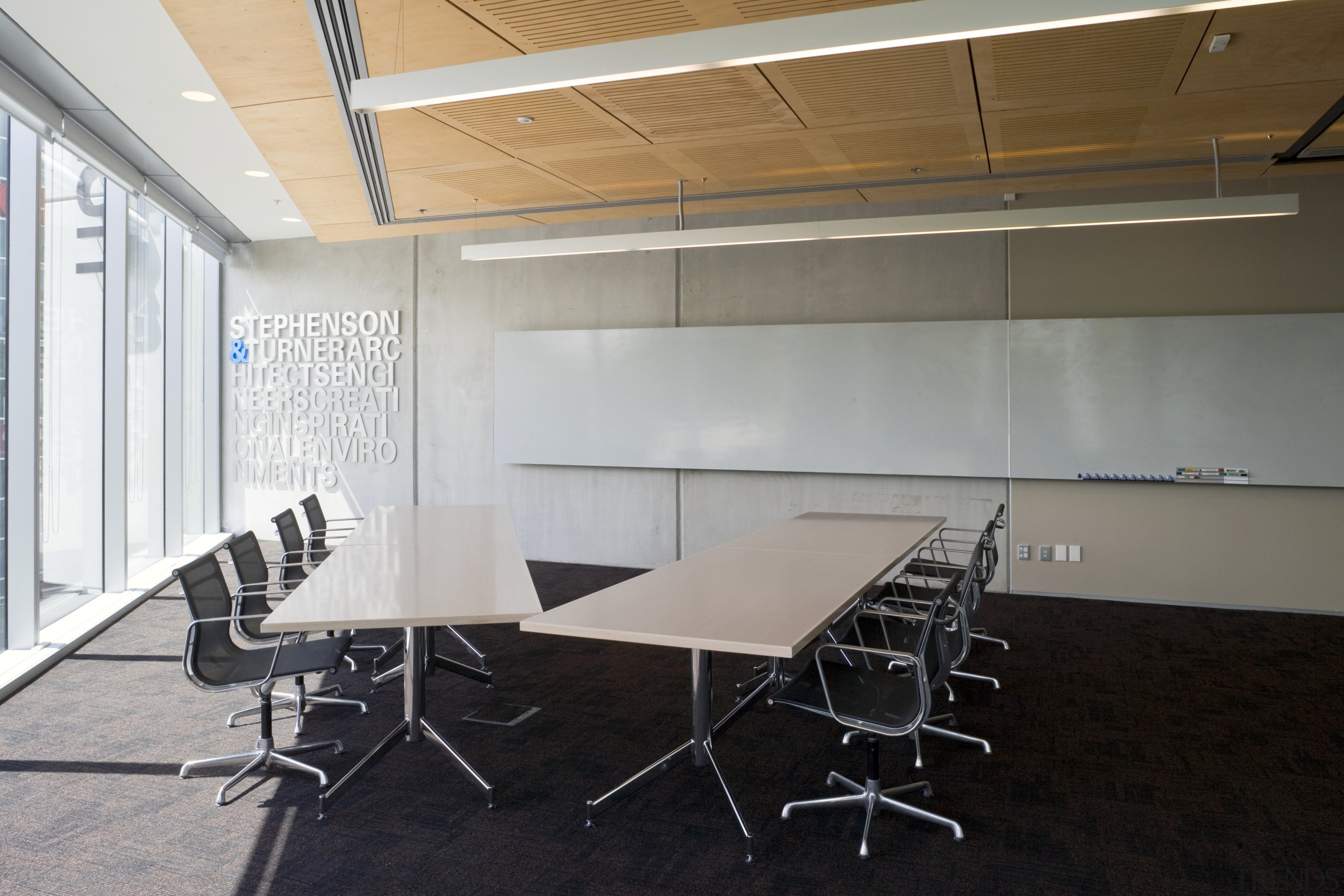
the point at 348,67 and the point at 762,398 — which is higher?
the point at 348,67

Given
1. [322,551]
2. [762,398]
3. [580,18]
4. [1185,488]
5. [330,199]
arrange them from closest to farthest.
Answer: [580,18] → [322,551] → [1185,488] → [330,199] → [762,398]

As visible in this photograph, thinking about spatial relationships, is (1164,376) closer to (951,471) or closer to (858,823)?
(951,471)

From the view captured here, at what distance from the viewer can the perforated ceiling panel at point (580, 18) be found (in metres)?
3.89

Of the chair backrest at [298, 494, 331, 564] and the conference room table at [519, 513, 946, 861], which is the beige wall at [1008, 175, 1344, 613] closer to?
the conference room table at [519, 513, 946, 861]

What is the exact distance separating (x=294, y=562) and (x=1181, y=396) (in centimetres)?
658

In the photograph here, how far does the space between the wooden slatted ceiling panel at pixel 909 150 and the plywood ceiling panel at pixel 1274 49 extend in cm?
132

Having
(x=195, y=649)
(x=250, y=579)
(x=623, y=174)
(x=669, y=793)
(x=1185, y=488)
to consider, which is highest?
(x=623, y=174)

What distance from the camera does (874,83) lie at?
4.69 meters

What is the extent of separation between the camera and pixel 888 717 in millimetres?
3158

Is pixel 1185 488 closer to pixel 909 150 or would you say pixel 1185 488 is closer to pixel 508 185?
pixel 909 150

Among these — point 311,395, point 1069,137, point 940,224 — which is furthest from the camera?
point 311,395

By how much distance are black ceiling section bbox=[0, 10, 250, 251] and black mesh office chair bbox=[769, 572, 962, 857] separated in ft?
16.5

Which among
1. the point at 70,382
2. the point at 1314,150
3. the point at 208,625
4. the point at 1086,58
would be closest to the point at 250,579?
the point at 208,625

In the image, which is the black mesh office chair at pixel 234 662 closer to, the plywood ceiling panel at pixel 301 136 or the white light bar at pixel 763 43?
the white light bar at pixel 763 43
